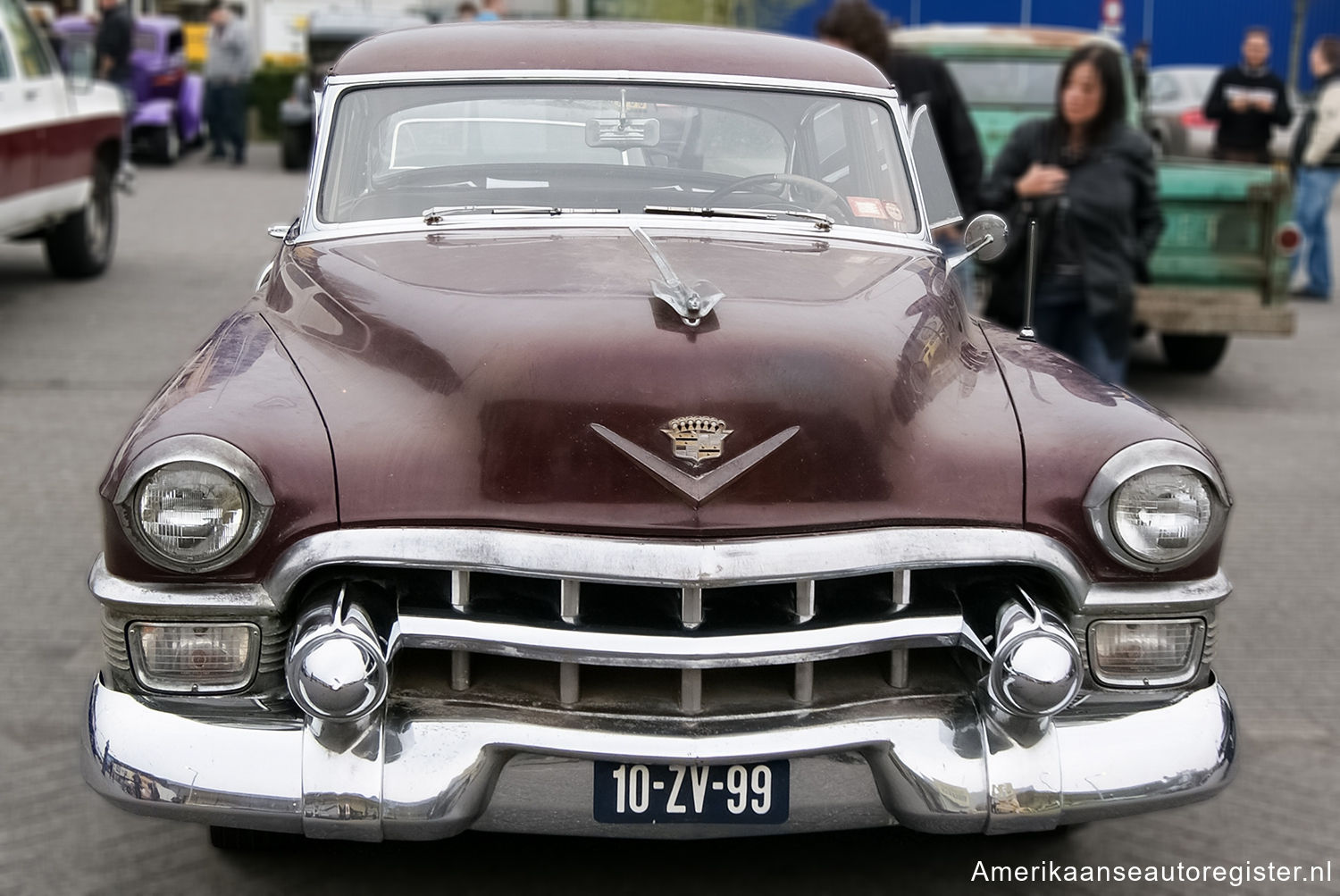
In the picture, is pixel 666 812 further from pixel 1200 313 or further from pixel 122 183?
pixel 122 183

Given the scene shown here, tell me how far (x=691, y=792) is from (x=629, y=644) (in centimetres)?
30

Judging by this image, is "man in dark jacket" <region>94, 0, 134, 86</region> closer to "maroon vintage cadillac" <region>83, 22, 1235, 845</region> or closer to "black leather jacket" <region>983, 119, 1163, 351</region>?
"black leather jacket" <region>983, 119, 1163, 351</region>

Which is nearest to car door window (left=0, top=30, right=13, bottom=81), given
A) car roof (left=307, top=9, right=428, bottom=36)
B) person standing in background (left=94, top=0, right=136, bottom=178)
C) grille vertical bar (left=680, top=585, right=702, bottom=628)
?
grille vertical bar (left=680, top=585, right=702, bottom=628)

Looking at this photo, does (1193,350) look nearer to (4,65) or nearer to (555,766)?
(4,65)

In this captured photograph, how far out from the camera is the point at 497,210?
4.10 metres

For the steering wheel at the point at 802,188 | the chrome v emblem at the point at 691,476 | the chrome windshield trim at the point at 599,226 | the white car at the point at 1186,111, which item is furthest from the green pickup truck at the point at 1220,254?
the white car at the point at 1186,111

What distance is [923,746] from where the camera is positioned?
308 centimetres

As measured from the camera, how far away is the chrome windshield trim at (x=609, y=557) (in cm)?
302

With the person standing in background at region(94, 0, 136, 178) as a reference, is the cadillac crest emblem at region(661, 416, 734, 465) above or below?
above

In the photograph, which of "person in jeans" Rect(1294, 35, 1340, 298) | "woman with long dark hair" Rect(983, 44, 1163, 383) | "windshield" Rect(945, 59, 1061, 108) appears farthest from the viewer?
"person in jeans" Rect(1294, 35, 1340, 298)

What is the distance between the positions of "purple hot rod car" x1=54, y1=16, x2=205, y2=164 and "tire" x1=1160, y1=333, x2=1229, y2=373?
1364 cm

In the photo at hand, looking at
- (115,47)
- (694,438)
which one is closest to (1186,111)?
(115,47)

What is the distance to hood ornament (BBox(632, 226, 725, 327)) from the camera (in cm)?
327

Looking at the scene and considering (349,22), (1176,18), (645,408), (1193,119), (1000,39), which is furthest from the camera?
(1176,18)
